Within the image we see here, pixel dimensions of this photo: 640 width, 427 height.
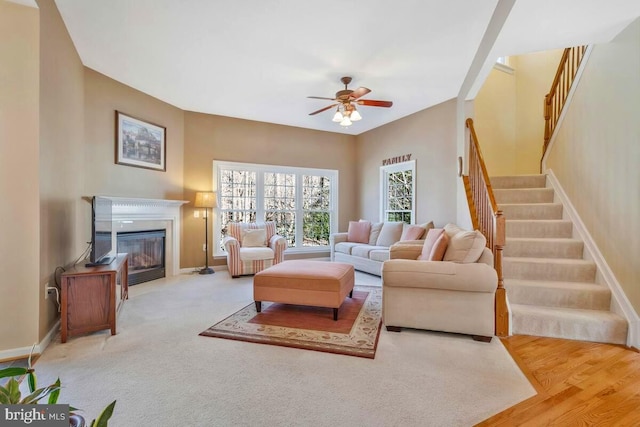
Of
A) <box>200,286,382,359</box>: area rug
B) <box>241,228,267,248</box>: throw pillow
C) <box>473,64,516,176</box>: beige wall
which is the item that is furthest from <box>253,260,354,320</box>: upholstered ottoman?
<box>473,64,516,176</box>: beige wall

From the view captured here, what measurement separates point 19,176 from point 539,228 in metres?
5.10

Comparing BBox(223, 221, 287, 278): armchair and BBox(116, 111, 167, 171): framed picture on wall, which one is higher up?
BBox(116, 111, 167, 171): framed picture on wall

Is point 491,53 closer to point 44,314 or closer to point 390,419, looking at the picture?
point 390,419

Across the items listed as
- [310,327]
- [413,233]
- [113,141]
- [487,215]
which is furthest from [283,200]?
[487,215]

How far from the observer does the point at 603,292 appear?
114 inches

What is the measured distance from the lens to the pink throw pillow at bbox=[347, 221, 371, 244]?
5.89 m

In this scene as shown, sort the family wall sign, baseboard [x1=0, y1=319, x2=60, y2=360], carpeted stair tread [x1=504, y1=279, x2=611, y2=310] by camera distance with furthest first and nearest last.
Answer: the family wall sign < carpeted stair tread [x1=504, y1=279, x2=611, y2=310] < baseboard [x1=0, y1=319, x2=60, y2=360]

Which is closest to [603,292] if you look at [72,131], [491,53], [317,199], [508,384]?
[508,384]

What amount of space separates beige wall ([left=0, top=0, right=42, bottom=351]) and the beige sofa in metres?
2.92

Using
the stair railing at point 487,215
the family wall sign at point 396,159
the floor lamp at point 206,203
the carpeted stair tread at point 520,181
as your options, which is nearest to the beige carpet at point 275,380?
the stair railing at point 487,215

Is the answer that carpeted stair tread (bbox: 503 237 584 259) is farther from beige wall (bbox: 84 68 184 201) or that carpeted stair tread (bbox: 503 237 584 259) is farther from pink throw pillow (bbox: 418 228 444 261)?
beige wall (bbox: 84 68 184 201)

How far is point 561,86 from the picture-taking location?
433 cm

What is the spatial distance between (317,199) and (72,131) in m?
4.38

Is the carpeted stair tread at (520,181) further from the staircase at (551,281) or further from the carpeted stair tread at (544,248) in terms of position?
the carpeted stair tread at (544,248)
